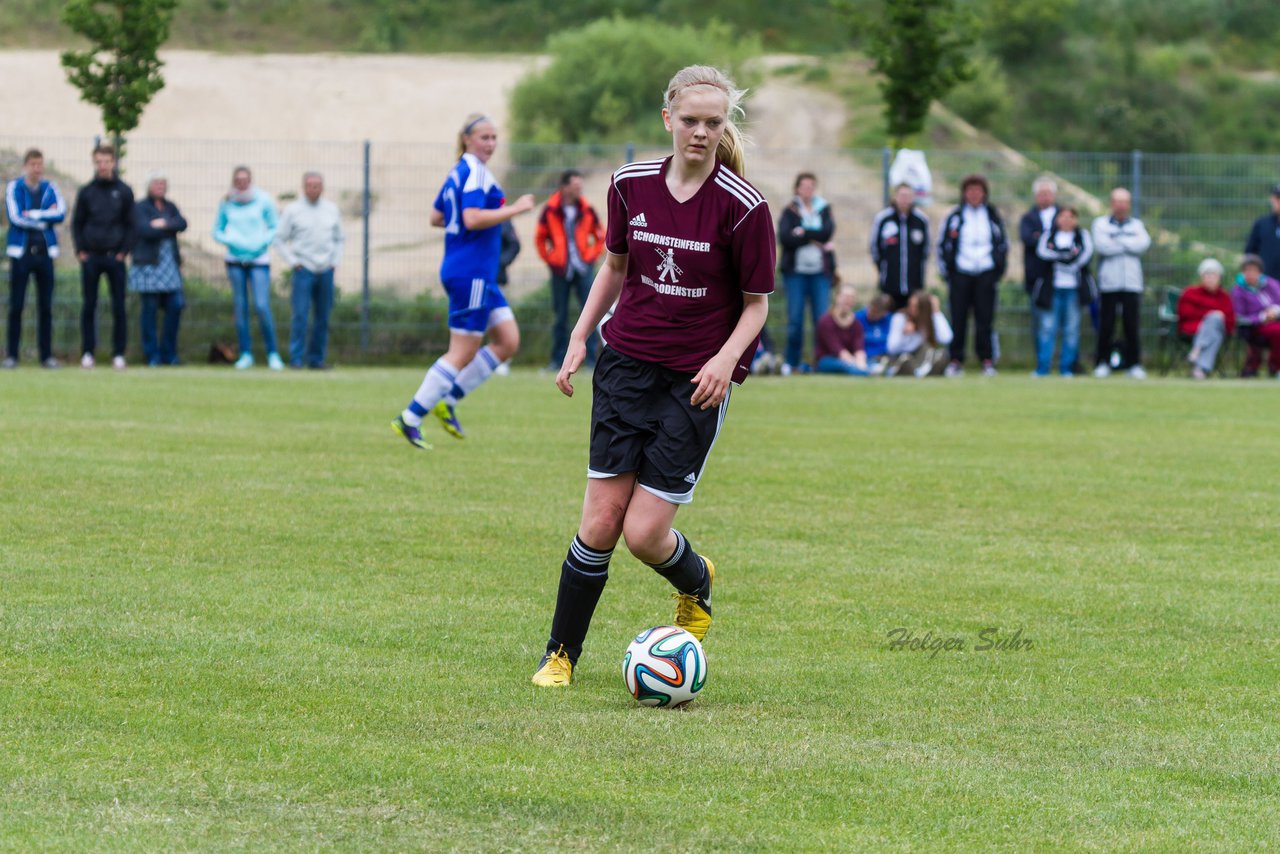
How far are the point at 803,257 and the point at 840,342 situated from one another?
3.75ft

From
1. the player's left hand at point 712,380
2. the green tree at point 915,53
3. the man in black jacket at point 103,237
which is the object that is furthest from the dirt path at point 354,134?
the player's left hand at point 712,380

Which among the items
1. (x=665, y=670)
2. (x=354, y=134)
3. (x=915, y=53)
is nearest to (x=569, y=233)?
(x=915, y=53)

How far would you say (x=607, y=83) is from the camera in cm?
4294

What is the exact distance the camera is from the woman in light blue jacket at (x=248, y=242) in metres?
20.8

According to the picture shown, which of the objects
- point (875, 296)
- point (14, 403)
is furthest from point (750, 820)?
point (875, 296)

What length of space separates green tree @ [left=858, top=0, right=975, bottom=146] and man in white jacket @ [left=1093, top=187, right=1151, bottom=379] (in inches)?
149

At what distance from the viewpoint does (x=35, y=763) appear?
472cm

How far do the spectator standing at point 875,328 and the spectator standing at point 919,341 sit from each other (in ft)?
0.98

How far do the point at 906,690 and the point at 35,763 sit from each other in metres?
2.83

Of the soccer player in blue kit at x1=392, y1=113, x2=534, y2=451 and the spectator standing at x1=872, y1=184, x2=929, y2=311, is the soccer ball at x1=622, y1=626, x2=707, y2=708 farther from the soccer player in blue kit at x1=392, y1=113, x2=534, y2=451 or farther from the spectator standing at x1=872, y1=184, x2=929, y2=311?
the spectator standing at x1=872, y1=184, x2=929, y2=311

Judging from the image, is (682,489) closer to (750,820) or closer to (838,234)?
(750,820)

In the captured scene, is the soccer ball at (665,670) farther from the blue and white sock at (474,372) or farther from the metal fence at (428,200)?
the metal fence at (428,200)

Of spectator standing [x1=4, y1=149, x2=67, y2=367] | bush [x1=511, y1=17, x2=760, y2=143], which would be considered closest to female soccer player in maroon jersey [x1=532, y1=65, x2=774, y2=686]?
spectator standing [x1=4, y1=149, x2=67, y2=367]

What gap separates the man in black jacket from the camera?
19.7 meters
